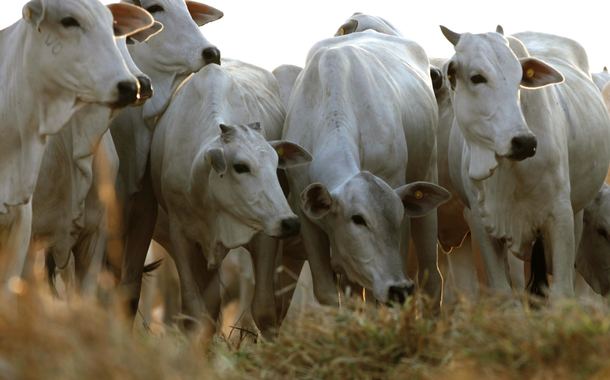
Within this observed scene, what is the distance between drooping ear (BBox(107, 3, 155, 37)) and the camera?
18.4ft

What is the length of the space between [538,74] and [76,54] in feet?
9.40

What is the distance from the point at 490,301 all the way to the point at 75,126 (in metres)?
3.12

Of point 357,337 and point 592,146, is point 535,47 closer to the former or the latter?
point 592,146

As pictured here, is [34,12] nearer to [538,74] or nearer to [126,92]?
[126,92]

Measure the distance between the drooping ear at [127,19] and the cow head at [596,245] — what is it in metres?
3.65

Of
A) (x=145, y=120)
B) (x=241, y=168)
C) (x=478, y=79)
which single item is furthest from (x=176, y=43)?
(x=478, y=79)

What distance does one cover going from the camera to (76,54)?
16.5ft

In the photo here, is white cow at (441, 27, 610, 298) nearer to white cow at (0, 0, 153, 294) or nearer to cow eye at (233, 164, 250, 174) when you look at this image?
cow eye at (233, 164, 250, 174)

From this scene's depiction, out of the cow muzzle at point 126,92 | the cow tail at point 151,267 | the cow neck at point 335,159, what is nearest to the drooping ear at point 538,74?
the cow neck at point 335,159

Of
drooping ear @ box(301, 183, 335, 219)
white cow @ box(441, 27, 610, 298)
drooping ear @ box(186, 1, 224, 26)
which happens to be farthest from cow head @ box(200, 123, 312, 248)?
drooping ear @ box(186, 1, 224, 26)

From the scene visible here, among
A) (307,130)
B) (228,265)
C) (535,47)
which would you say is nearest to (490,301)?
(307,130)

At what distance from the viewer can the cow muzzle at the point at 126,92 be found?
4.96m

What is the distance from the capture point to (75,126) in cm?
600

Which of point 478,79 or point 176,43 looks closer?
point 478,79
